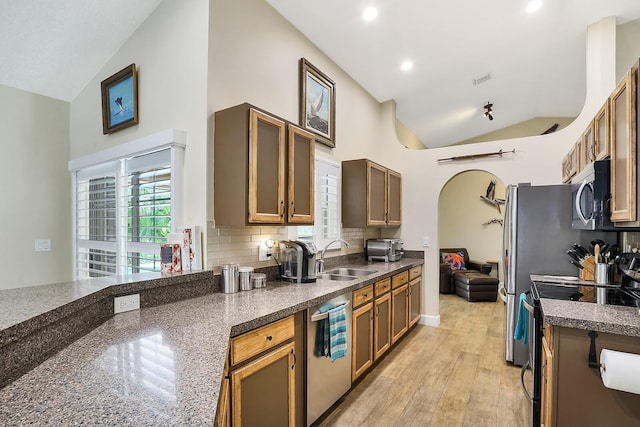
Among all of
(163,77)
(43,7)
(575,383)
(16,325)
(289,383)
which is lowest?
(289,383)

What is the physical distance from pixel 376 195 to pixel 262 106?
73.7 inches

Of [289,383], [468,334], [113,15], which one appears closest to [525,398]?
[468,334]

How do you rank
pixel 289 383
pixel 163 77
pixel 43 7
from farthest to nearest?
pixel 163 77, pixel 43 7, pixel 289 383

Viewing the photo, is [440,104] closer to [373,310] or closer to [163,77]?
[373,310]

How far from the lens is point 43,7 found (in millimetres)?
2482

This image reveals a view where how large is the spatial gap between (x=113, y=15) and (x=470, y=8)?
325 centimetres

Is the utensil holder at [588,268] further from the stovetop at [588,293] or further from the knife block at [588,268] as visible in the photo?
the stovetop at [588,293]

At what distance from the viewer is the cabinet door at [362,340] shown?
2645mm

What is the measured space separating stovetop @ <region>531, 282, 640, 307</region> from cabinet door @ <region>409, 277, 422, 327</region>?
1.78 metres

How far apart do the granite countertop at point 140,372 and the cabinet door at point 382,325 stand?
4.63 ft

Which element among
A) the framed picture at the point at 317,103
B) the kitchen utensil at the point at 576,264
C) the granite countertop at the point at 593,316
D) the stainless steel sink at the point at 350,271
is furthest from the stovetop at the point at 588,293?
the framed picture at the point at 317,103

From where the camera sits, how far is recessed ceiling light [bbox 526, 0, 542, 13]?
3.21 meters

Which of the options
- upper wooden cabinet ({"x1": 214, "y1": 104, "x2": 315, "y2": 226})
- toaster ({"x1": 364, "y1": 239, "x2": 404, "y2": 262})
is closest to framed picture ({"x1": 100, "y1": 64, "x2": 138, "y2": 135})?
upper wooden cabinet ({"x1": 214, "y1": 104, "x2": 315, "y2": 226})

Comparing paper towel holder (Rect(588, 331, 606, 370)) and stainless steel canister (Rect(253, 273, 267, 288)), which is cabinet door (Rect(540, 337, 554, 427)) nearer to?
paper towel holder (Rect(588, 331, 606, 370))
